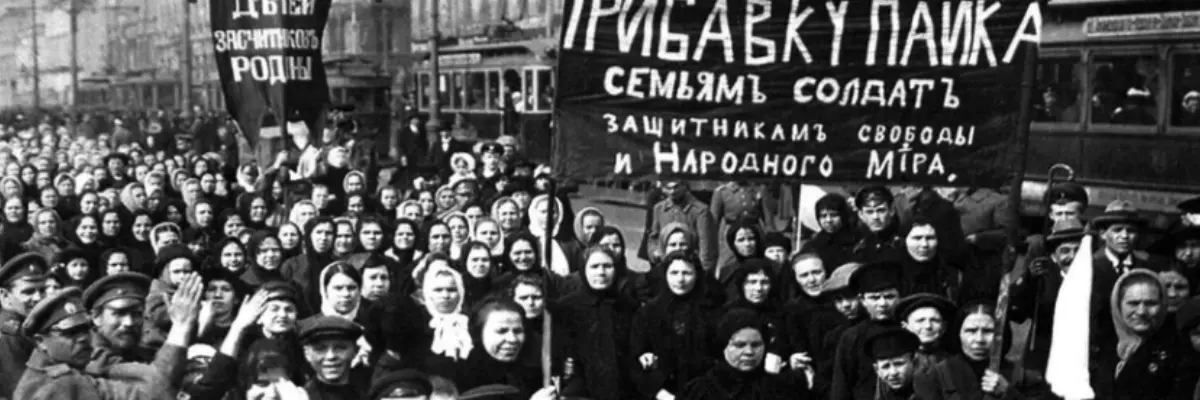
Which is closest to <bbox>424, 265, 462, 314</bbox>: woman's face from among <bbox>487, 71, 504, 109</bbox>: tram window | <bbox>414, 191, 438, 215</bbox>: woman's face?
<bbox>414, 191, 438, 215</bbox>: woman's face

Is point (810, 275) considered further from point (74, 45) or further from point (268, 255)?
point (74, 45)

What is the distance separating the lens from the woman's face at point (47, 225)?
11906 millimetres

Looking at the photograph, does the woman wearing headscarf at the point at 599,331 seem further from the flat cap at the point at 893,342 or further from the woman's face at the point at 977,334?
the woman's face at the point at 977,334

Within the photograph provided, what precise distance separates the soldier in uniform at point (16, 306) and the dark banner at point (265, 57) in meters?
5.93

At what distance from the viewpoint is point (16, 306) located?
7.97 metres

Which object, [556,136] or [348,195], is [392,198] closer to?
[348,195]

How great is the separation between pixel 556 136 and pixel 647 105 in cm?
33

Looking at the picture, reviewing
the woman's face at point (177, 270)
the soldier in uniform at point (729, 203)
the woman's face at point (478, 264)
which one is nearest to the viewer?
the woman's face at point (177, 270)

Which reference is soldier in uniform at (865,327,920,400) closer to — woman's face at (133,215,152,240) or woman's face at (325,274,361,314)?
woman's face at (325,274,361,314)

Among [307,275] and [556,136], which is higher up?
[556,136]

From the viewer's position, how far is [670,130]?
6648 millimetres

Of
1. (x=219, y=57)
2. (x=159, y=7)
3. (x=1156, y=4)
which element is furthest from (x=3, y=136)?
(x=159, y=7)

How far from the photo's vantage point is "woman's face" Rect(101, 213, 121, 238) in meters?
11.8

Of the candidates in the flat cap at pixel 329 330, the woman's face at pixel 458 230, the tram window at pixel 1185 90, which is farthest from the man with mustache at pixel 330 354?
the tram window at pixel 1185 90
